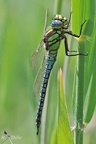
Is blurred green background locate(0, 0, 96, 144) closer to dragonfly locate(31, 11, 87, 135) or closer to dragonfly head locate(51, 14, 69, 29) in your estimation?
dragonfly locate(31, 11, 87, 135)

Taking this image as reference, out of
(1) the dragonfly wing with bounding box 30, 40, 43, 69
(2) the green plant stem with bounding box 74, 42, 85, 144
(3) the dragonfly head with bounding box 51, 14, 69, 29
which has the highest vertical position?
(3) the dragonfly head with bounding box 51, 14, 69, 29

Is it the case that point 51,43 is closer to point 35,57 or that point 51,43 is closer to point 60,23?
point 60,23

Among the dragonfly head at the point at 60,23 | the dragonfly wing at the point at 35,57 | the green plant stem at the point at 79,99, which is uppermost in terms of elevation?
the dragonfly head at the point at 60,23

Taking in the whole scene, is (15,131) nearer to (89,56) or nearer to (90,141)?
(90,141)

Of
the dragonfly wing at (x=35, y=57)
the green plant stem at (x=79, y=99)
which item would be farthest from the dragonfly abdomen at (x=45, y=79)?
the green plant stem at (x=79, y=99)

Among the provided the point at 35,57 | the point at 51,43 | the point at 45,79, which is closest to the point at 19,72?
the point at 35,57

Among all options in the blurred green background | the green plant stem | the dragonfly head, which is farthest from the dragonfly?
the green plant stem

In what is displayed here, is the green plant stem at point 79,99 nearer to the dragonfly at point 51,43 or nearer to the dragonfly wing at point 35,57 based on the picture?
the dragonfly at point 51,43

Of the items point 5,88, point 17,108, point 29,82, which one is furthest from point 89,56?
point 17,108
